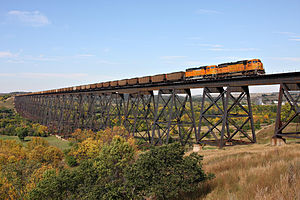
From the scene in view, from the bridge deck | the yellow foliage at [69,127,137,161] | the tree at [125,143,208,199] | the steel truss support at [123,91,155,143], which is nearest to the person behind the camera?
the tree at [125,143,208,199]

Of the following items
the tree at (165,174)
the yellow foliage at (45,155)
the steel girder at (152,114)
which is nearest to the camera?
the tree at (165,174)

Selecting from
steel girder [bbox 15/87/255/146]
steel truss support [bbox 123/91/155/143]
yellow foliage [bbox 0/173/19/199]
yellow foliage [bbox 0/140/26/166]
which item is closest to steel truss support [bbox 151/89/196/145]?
steel girder [bbox 15/87/255/146]

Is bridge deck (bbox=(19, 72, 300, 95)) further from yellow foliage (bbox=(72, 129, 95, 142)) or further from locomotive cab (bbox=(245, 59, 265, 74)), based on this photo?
yellow foliage (bbox=(72, 129, 95, 142))

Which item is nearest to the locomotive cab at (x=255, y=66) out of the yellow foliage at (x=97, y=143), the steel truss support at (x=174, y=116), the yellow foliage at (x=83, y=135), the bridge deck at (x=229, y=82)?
the bridge deck at (x=229, y=82)

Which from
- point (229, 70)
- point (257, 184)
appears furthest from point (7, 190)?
point (229, 70)

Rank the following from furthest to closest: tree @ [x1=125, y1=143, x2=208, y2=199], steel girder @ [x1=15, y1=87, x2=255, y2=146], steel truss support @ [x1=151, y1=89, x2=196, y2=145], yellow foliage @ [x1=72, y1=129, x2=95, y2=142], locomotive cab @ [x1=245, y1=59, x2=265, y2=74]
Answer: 1. yellow foliage @ [x1=72, y1=129, x2=95, y2=142]
2. steel truss support @ [x1=151, y1=89, x2=196, y2=145]
3. steel girder @ [x1=15, y1=87, x2=255, y2=146]
4. locomotive cab @ [x1=245, y1=59, x2=265, y2=74]
5. tree @ [x1=125, y1=143, x2=208, y2=199]

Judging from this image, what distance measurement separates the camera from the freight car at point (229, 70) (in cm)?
1504

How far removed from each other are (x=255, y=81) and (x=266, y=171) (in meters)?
7.96

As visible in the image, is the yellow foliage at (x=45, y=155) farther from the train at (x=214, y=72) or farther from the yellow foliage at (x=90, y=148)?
the train at (x=214, y=72)

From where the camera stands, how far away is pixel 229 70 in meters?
16.6

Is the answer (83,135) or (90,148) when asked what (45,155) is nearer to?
(83,135)

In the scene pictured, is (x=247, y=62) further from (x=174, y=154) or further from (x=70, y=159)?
(x=70, y=159)

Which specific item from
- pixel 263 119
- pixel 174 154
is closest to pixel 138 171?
pixel 174 154

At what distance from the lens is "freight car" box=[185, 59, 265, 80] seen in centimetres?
1504
